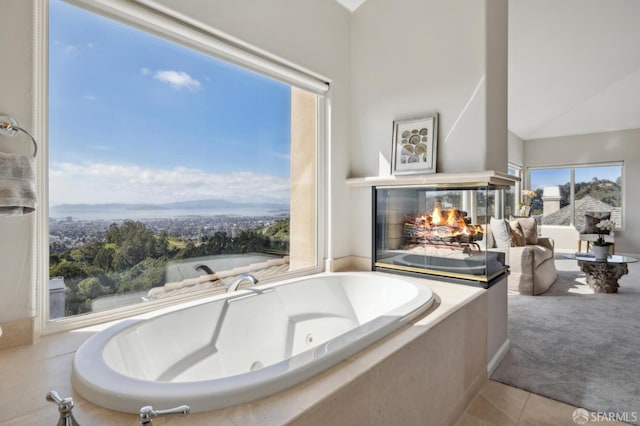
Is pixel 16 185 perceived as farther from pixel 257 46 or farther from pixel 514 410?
pixel 514 410

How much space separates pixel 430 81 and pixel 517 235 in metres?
2.84

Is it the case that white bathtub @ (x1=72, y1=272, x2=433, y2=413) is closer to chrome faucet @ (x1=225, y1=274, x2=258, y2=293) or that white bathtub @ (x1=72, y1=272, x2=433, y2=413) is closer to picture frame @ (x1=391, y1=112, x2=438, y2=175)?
chrome faucet @ (x1=225, y1=274, x2=258, y2=293)

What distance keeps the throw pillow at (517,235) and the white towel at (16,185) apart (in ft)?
15.1

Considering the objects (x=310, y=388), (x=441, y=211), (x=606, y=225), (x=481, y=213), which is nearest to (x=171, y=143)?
(x=310, y=388)

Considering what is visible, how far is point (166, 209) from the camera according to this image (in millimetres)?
Result: 1921

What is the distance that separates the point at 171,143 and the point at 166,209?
36 centimetres

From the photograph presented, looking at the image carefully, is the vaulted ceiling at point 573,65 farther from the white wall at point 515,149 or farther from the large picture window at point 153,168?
the large picture window at point 153,168

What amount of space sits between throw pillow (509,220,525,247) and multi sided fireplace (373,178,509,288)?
1.93 m

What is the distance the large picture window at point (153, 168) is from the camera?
158cm

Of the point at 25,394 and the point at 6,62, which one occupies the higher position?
the point at 6,62

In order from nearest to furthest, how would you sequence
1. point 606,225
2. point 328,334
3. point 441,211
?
point 328,334
point 441,211
point 606,225

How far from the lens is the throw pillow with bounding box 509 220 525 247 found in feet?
14.5

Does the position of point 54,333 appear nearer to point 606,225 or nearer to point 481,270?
point 481,270

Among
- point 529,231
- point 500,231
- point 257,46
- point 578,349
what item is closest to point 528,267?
point 529,231
